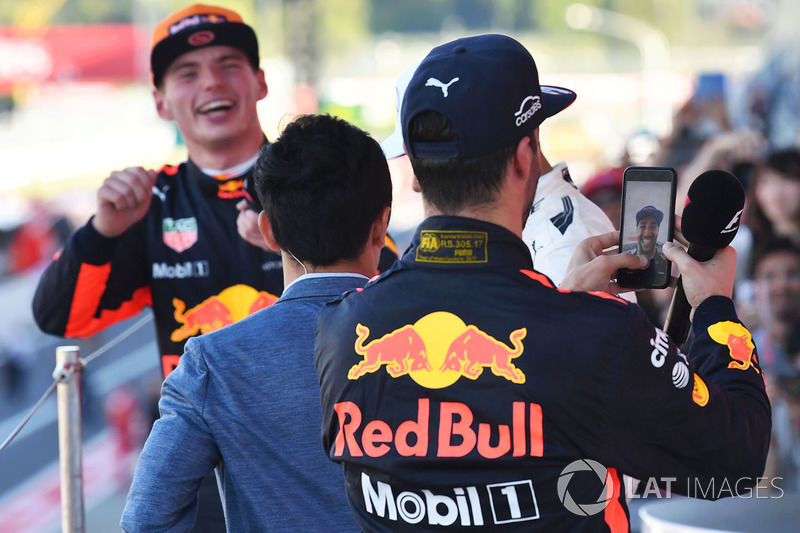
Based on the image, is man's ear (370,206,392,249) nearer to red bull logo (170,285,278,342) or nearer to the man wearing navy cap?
the man wearing navy cap

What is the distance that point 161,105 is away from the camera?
3.23 metres

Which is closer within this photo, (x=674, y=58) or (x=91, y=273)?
(x=91, y=273)

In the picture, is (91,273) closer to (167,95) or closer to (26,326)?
(167,95)

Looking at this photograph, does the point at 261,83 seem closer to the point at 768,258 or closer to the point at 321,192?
the point at 321,192

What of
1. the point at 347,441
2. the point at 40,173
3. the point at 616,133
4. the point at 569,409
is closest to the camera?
the point at 569,409

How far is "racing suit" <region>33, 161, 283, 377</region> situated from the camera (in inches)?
113

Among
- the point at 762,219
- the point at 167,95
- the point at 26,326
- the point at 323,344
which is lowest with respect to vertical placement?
the point at 26,326

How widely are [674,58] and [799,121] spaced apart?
216 ft

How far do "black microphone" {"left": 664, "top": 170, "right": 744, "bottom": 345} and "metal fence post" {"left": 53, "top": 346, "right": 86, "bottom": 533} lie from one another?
5.46ft

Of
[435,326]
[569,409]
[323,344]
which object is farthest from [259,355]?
[569,409]

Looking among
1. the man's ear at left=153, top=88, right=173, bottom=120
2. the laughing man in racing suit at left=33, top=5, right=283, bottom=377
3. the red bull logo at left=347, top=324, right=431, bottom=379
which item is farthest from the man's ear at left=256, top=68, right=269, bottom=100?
the red bull logo at left=347, top=324, right=431, bottom=379

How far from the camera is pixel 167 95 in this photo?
3156 mm

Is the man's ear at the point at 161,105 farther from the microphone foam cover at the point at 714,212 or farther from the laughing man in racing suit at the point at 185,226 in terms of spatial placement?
the microphone foam cover at the point at 714,212
